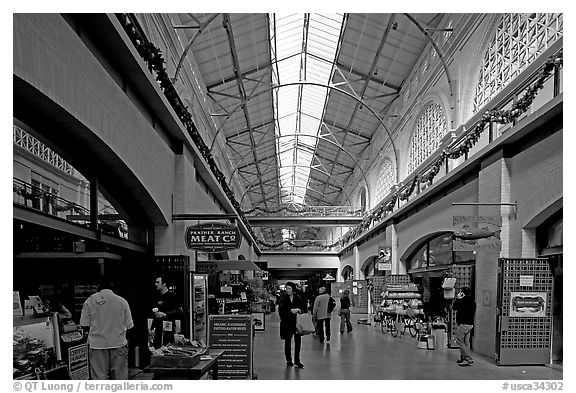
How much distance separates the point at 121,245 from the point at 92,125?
285cm

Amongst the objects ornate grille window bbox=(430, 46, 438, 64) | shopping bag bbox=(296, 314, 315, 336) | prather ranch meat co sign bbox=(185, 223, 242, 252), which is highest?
ornate grille window bbox=(430, 46, 438, 64)

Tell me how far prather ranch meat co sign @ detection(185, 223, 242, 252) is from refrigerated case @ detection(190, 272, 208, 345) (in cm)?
82

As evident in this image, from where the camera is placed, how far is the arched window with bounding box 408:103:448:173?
19.6m

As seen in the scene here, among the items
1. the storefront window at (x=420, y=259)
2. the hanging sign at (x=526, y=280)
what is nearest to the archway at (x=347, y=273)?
the storefront window at (x=420, y=259)

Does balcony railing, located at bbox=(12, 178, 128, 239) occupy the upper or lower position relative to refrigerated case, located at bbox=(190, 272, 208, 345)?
upper

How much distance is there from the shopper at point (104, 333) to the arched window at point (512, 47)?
840 centimetres

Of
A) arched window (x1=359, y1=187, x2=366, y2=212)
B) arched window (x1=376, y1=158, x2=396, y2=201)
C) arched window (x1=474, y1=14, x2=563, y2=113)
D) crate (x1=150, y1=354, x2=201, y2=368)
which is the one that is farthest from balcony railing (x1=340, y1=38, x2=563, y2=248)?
arched window (x1=359, y1=187, x2=366, y2=212)

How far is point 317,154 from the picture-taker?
3872 centimetres

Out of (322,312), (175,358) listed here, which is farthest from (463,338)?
(175,358)

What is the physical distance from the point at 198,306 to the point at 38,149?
593 centimetres

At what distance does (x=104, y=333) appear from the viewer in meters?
7.03

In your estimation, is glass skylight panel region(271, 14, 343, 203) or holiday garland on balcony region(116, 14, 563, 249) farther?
glass skylight panel region(271, 14, 343, 203)

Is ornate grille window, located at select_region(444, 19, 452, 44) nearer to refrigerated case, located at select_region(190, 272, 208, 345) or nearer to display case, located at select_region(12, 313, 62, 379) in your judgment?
refrigerated case, located at select_region(190, 272, 208, 345)
